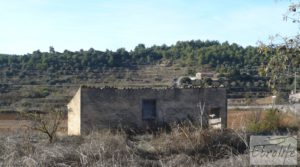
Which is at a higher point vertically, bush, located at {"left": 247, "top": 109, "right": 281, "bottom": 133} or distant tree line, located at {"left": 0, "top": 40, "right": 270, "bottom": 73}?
distant tree line, located at {"left": 0, "top": 40, "right": 270, "bottom": 73}

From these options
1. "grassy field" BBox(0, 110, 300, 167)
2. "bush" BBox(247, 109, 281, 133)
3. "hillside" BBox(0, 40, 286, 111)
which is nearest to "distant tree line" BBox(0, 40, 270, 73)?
"hillside" BBox(0, 40, 286, 111)

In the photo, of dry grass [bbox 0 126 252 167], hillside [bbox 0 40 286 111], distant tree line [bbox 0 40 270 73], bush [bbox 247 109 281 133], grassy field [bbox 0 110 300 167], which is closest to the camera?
grassy field [bbox 0 110 300 167]

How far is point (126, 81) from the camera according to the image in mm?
65188

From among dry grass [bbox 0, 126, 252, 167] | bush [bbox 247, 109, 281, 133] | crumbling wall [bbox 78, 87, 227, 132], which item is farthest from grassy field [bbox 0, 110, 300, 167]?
crumbling wall [bbox 78, 87, 227, 132]

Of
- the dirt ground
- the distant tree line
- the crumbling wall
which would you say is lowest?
the dirt ground

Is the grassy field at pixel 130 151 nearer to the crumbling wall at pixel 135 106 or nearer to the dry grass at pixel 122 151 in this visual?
the dry grass at pixel 122 151

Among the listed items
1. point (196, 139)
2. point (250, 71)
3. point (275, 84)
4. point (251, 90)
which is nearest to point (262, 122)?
point (196, 139)

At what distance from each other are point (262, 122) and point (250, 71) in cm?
4495

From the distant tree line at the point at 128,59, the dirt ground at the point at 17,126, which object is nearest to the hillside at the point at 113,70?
the distant tree line at the point at 128,59

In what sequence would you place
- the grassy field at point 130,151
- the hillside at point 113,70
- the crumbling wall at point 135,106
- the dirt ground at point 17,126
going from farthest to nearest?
the hillside at point 113,70 < the crumbling wall at point 135,106 < the dirt ground at point 17,126 < the grassy field at point 130,151

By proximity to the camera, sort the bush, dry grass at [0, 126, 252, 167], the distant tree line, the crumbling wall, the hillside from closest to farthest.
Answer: dry grass at [0, 126, 252, 167], the bush, the crumbling wall, the hillside, the distant tree line

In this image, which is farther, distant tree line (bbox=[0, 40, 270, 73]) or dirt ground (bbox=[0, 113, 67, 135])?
distant tree line (bbox=[0, 40, 270, 73])

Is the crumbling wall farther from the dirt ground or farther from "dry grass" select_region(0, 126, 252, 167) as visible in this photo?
"dry grass" select_region(0, 126, 252, 167)

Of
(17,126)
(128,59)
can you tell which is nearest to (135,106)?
(17,126)
